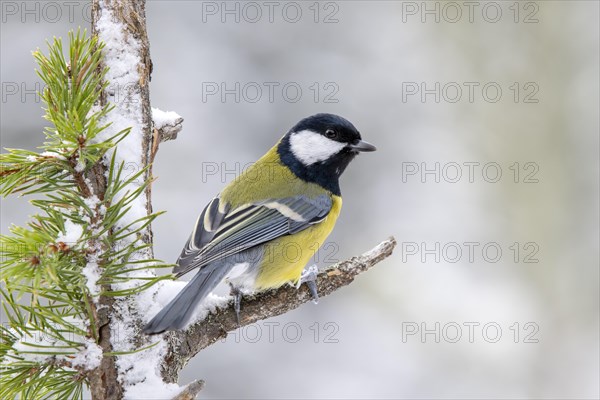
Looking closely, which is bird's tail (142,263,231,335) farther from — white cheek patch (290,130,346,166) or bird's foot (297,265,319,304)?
white cheek patch (290,130,346,166)

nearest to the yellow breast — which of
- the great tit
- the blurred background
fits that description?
the great tit

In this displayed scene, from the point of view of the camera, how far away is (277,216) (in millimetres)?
2809

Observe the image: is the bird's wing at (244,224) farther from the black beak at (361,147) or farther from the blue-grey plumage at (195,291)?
the black beak at (361,147)

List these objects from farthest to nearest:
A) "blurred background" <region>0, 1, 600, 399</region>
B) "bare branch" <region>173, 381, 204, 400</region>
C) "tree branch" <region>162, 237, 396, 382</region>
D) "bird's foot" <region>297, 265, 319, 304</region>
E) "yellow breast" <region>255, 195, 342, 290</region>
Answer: "blurred background" <region>0, 1, 600, 399</region>
"yellow breast" <region>255, 195, 342, 290</region>
"bird's foot" <region>297, 265, 319, 304</region>
"tree branch" <region>162, 237, 396, 382</region>
"bare branch" <region>173, 381, 204, 400</region>

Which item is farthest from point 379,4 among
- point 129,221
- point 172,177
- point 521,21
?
point 129,221

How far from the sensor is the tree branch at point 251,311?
1705 millimetres

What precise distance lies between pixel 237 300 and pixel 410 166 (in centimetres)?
347

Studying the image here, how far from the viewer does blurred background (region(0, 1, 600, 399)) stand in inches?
192

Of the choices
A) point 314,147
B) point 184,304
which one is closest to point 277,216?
point 314,147

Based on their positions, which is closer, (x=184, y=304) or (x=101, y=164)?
(x=101, y=164)

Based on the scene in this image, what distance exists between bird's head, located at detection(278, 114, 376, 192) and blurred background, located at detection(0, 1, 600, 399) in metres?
1.91

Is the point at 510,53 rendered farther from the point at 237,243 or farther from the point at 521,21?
the point at 237,243

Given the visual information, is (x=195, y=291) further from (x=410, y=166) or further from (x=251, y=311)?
(x=410, y=166)

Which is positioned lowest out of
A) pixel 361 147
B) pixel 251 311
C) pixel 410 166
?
pixel 251 311
